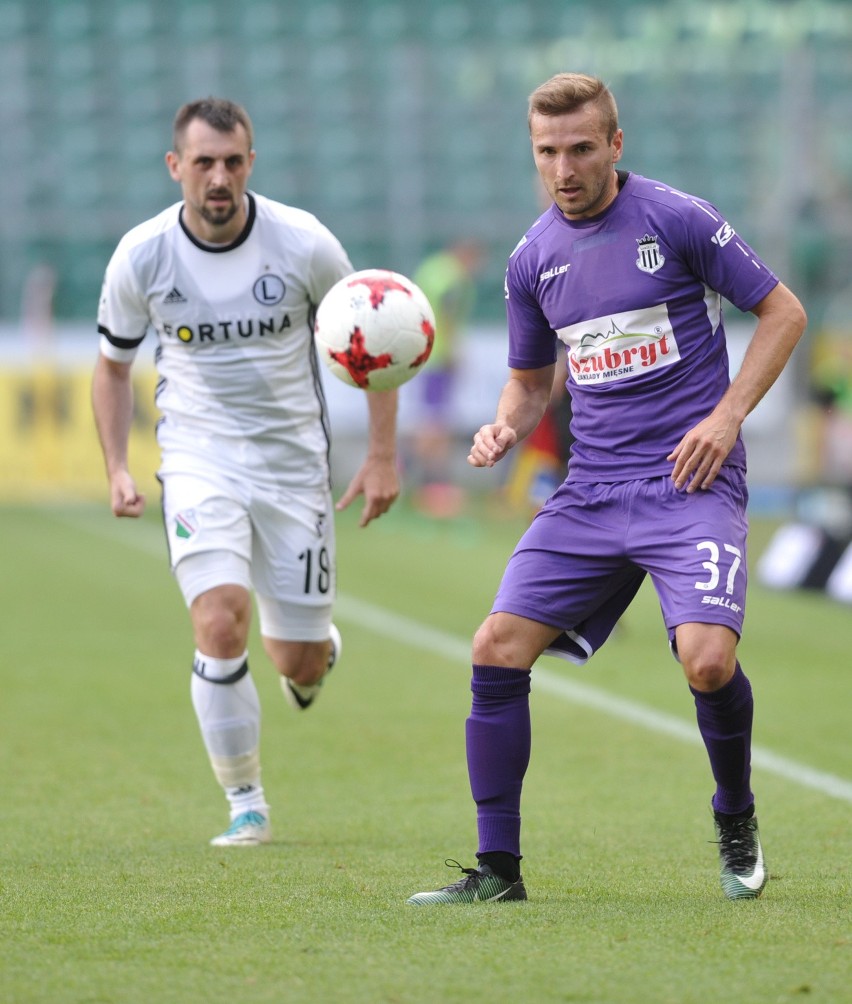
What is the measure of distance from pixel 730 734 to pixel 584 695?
4.29 m

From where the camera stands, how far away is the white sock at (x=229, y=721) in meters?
5.77

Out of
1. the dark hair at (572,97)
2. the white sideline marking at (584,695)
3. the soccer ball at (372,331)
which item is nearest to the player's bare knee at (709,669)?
the dark hair at (572,97)

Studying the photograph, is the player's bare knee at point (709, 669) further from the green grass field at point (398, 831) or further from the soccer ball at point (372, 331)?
the soccer ball at point (372, 331)

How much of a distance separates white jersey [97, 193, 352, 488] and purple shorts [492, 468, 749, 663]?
5.13 ft

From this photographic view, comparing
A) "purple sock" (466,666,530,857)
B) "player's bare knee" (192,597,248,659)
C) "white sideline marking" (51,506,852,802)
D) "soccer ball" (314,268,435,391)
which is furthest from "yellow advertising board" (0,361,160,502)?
"purple sock" (466,666,530,857)

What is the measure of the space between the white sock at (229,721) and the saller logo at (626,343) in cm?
175

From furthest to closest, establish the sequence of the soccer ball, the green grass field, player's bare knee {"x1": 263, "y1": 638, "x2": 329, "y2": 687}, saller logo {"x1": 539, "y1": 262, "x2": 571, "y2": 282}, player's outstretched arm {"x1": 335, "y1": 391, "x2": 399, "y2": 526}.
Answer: player's bare knee {"x1": 263, "y1": 638, "x2": 329, "y2": 687}
player's outstretched arm {"x1": 335, "y1": 391, "x2": 399, "y2": 526}
the soccer ball
saller logo {"x1": 539, "y1": 262, "x2": 571, "y2": 282}
the green grass field

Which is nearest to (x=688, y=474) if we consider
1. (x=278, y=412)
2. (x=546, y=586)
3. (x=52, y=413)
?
(x=546, y=586)

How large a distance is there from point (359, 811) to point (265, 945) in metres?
2.20

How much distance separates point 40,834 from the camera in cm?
564

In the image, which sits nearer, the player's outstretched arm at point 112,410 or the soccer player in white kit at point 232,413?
the soccer player in white kit at point 232,413

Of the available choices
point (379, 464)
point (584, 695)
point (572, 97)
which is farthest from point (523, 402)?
point (584, 695)

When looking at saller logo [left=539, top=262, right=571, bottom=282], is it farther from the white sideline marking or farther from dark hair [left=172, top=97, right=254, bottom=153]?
the white sideline marking

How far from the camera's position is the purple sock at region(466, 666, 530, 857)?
4.63 metres
